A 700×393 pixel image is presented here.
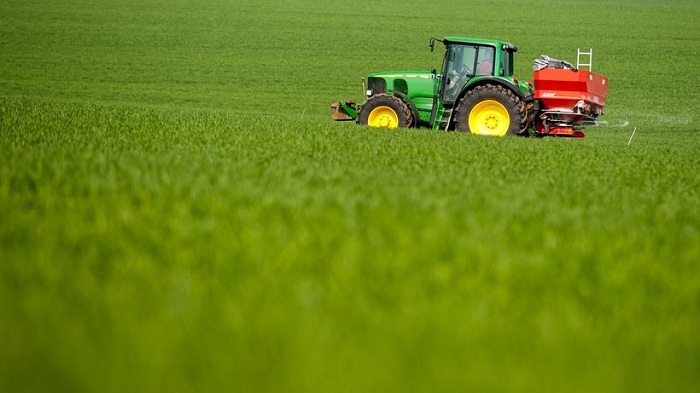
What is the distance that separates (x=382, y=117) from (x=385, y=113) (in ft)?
0.39

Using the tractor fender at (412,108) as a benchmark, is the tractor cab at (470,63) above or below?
above

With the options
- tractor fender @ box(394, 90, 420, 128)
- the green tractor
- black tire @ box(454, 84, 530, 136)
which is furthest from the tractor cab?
tractor fender @ box(394, 90, 420, 128)

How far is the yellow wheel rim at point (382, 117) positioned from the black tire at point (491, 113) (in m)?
1.71

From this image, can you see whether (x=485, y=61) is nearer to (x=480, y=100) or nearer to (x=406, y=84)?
(x=480, y=100)

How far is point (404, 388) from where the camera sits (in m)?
2.76

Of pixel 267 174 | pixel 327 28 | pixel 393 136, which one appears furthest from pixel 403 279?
pixel 327 28

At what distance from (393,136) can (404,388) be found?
42.3 feet

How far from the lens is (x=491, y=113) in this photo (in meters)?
18.7

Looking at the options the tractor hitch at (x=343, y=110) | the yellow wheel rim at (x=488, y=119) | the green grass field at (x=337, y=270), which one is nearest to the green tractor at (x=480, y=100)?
the yellow wheel rim at (x=488, y=119)

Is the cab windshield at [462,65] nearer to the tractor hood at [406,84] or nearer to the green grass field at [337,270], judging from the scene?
the tractor hood at [406,84]

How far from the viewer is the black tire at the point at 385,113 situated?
64.2 feet

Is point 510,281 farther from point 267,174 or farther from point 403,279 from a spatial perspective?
point 267,174

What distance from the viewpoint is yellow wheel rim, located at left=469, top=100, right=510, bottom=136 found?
18.6 meters

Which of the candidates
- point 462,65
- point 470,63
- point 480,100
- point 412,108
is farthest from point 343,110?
point 480,100
